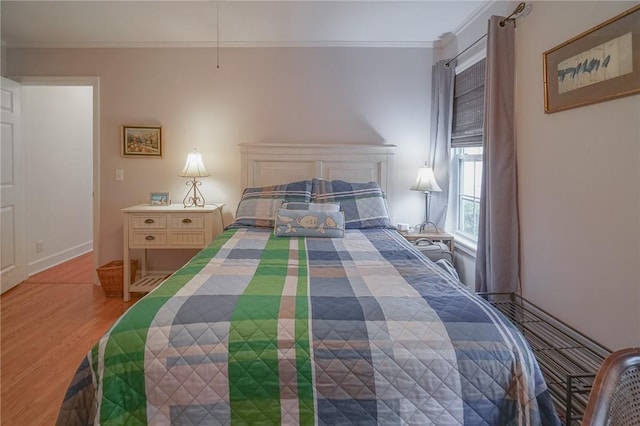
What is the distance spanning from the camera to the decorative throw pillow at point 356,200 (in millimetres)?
2842

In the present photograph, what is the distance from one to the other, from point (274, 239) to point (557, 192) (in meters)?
1.64

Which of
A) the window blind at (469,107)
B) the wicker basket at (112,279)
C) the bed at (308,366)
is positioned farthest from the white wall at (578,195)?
the wicker basket at (112,279)

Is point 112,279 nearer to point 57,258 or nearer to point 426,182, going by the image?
point 57,258

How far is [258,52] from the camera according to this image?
3.47 meters

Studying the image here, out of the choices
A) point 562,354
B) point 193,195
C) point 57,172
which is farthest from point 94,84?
point 562,354

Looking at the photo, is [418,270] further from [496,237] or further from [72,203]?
[72,203]

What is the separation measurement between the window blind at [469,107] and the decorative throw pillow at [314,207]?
1.18 m

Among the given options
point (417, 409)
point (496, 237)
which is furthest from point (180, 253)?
point (417, 409)

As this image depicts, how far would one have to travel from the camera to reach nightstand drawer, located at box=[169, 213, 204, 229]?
318cm

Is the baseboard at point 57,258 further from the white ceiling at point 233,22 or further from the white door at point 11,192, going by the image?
the white ceiling at point 233,22

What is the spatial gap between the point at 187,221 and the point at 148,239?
37cm

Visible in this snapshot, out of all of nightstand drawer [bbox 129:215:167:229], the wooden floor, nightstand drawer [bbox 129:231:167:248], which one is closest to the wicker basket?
the wooden floor

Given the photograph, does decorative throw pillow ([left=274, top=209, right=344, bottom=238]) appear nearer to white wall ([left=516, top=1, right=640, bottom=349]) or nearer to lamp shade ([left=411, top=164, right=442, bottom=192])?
lamp shade ([left=411, top=164, right=442, bottom=192])

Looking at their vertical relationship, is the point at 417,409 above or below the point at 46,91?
below
